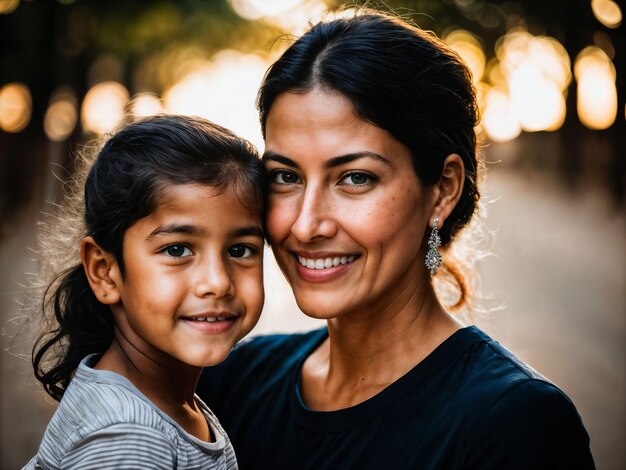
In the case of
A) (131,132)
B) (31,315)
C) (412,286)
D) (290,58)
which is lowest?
(31,315)

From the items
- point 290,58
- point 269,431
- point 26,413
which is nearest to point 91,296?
point 269,431

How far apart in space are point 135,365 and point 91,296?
1.18ft

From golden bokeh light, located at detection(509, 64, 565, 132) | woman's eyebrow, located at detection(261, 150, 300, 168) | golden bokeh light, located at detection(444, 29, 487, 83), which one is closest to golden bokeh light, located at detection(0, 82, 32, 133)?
golden bokeh light, located at detection(444, 29, 487, 83)

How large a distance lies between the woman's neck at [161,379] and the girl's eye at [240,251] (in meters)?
0.40

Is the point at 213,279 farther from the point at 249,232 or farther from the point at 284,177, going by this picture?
the point at 284,177

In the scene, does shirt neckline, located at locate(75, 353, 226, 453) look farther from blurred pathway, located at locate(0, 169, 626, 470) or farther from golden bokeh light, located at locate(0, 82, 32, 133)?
golden bokeh light, located at locate(0, 82, 32, 133)

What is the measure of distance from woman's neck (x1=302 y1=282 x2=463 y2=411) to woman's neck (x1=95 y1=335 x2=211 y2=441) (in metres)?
0.44

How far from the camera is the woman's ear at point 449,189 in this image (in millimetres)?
2484

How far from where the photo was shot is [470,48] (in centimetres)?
593

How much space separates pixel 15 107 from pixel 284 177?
4464 mm

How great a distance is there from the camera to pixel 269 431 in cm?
258

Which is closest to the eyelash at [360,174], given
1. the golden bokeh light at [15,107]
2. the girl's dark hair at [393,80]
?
the girl's dark hair at [393,80]

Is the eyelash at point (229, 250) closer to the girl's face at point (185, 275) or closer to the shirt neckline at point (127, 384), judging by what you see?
the girl's face at point (185, 275)

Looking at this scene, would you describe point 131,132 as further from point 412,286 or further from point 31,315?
point 412,286
